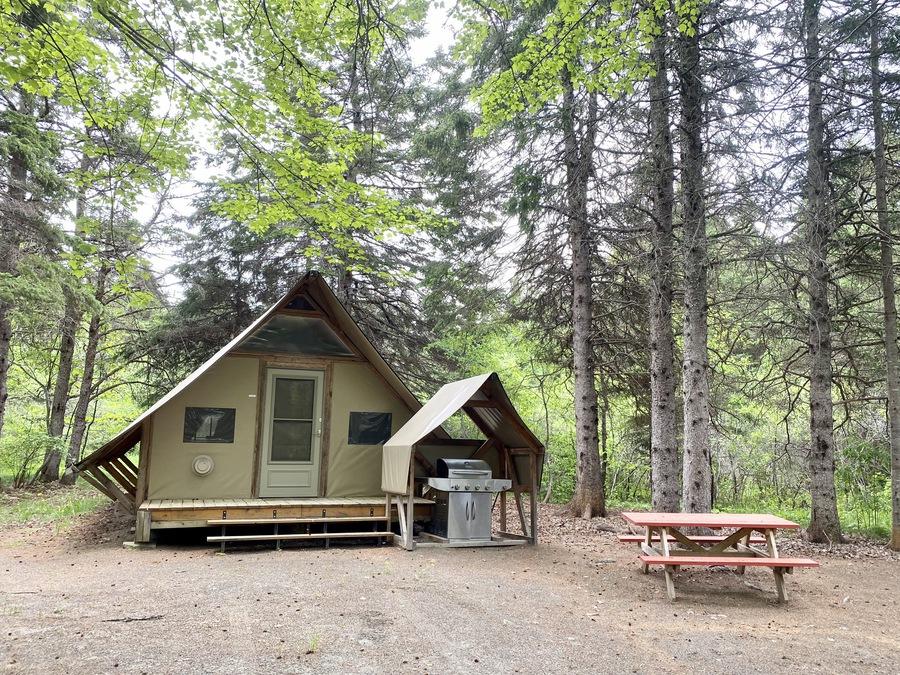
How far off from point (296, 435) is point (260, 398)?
2.34 feet

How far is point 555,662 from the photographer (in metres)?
3.66

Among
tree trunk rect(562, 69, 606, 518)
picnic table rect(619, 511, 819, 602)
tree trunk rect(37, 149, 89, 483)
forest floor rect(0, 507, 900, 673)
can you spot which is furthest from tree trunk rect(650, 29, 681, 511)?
tree trunk rect(37, 149, 89, 483)

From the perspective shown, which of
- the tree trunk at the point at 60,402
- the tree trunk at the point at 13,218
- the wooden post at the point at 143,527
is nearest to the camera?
the wooden post at the point at 143,527

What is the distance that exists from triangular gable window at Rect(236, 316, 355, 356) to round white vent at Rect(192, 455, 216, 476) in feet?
4.86

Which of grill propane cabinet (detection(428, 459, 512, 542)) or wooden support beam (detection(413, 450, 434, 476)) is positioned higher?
wooden support beam (detection(413, 450, 434, 476))

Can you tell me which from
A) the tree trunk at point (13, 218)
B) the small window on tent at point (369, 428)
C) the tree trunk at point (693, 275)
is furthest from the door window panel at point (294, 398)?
the tree trunk at point (693, 275)

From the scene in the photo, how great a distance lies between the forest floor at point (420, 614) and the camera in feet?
11.7

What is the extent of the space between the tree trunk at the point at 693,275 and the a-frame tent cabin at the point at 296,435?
71.0 inches

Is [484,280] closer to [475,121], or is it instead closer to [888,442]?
[475,121]

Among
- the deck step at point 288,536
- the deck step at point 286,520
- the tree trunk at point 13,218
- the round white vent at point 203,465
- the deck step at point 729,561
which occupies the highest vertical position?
the tree trunk at point 13,218

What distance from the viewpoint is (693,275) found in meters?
7.00

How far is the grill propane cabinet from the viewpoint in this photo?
7398 millimetres

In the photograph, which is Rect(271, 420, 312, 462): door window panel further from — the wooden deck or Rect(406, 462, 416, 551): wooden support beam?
Rect(406, 462, 416, 551): wooden support beam

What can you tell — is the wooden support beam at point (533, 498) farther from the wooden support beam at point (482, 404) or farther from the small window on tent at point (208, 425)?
the small window on tent at point (208, 425)
